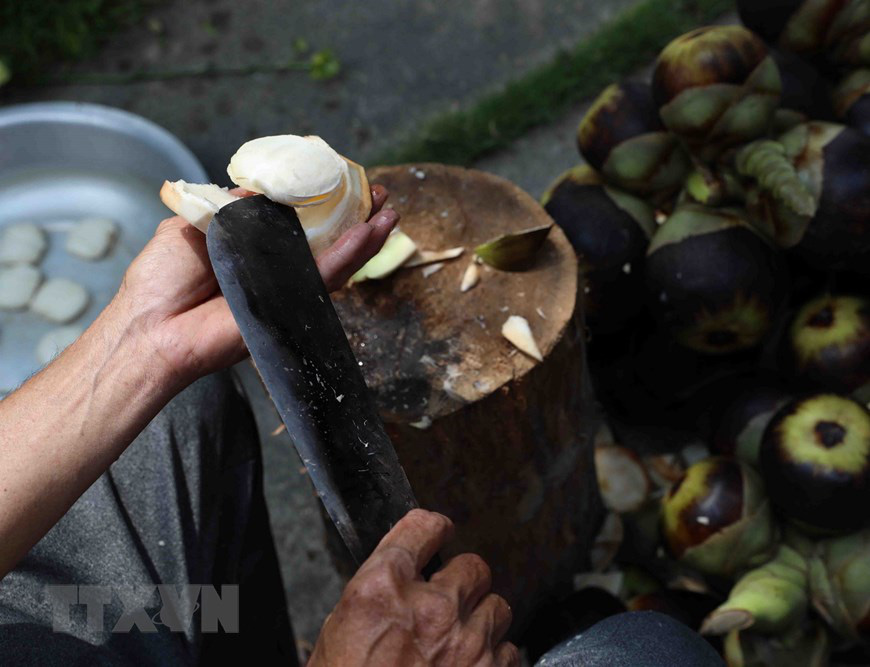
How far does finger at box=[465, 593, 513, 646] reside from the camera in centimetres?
100

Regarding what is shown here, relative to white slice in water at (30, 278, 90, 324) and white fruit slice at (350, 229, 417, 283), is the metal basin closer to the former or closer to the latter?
white slice in water at (30, 278, 90, 324)

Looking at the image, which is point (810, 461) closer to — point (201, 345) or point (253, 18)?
point (201, 345)

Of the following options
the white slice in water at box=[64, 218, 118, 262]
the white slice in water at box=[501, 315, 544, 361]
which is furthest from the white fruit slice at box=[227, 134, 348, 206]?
the white slice in water at box=[64, 218, 118, 262]

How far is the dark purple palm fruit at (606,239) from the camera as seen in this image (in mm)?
1814

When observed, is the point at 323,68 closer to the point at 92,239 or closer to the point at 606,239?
the point at 92,239

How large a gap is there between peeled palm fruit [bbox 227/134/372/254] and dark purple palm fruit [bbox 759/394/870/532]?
86 cm

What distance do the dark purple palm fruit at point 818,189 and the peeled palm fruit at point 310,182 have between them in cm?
76

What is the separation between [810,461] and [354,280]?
0.84m

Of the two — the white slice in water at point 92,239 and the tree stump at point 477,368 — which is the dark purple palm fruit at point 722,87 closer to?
the tree stump at point 477,368

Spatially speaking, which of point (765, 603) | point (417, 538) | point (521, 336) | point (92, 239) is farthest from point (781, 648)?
point (92, 239)

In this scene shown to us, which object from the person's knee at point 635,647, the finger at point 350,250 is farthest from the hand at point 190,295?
the person's knee at point 635,647

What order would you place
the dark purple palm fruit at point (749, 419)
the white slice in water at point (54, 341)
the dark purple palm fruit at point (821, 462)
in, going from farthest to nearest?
the white slice in water at point (54, 341)
the dark purple palm fruit at point (749, 419)
the dark purple palm fruit at point (821, 462)

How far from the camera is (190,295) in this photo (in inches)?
50.1

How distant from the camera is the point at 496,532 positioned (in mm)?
1613
